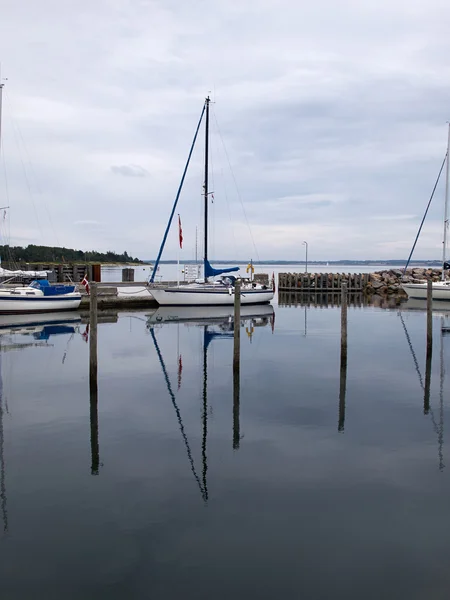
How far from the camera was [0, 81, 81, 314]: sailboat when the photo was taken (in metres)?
36.7

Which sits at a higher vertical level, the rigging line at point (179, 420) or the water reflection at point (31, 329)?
the water reflection at point (31, 329)

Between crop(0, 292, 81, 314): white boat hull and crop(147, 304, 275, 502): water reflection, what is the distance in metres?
5.97

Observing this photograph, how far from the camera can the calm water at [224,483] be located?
23.4 feet

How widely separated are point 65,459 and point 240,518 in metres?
4.44

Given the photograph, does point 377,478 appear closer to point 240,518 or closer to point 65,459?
point 240,518

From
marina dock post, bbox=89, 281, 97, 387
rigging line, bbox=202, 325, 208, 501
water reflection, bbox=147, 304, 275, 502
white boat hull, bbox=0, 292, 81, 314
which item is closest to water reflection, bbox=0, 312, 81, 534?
white boat hull, bbox=0, 292, 81, 314

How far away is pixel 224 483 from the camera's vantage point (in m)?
10.0

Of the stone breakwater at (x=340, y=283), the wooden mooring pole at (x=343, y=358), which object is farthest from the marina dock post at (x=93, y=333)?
the stone breakwater at (x=340, y=283)

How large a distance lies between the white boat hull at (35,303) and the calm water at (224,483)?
58.3 ft

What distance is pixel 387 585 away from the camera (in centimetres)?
691

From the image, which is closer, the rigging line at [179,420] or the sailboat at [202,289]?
the rigging line at [179,420]

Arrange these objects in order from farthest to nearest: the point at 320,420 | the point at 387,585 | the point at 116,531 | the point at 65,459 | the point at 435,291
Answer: the point at 435,291 → the point at 320,420 → the point at 65,459 → the point at 116,531 → the point at 387,585

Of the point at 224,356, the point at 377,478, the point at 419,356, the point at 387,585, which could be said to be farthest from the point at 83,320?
the point at 387,585

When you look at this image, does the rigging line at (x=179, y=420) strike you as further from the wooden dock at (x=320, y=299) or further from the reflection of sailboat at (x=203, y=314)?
the wooden dock at (x=320, y=299)
